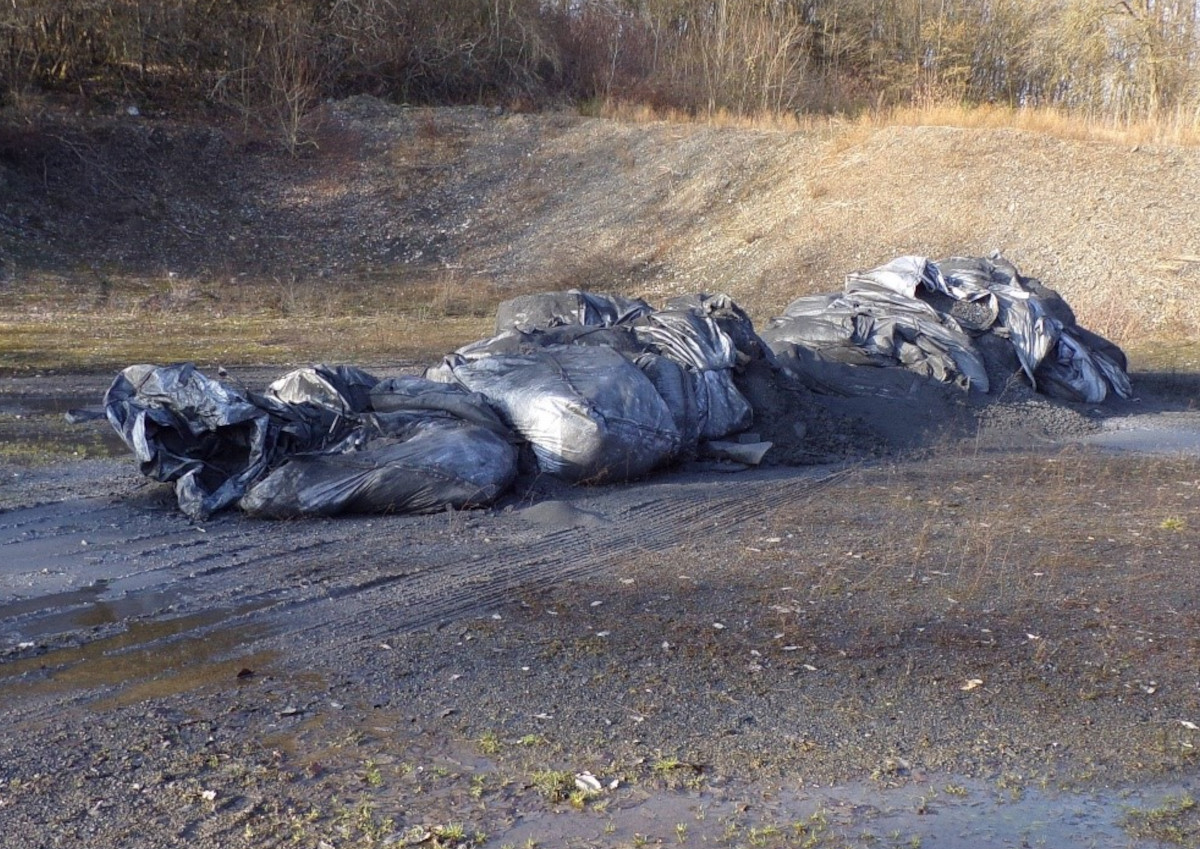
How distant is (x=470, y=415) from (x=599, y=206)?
14.0 metres

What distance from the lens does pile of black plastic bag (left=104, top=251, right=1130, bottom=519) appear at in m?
6.13

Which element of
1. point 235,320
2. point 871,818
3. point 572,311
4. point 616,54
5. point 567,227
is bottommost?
point 235,320

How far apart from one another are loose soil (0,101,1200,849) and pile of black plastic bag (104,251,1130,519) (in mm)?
210

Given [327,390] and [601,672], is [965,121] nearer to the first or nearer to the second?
[327,390]

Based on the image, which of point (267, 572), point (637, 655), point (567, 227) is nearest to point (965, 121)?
point (567, 227)

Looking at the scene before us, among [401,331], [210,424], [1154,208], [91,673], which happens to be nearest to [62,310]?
[401,331]

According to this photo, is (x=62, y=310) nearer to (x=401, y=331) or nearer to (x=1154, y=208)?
(x=401, y=331)

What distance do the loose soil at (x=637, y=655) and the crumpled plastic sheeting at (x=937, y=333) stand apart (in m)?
0.79

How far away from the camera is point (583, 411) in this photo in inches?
259

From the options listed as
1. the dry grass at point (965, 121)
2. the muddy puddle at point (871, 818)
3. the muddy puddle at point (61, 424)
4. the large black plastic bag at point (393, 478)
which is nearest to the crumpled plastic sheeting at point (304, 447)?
the large black plastic bag at point (393, 478)

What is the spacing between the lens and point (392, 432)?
6.45m

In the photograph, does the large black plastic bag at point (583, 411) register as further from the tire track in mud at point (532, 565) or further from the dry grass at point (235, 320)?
the dry grass at point (235, 320)

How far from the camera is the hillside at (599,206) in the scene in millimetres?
16500

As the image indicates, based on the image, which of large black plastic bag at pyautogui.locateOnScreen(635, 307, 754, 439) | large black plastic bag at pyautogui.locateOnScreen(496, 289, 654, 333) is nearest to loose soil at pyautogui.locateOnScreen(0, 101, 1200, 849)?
large black plastic bag at pyautogui.locateOnScreen(635, 307, 754, 439)
